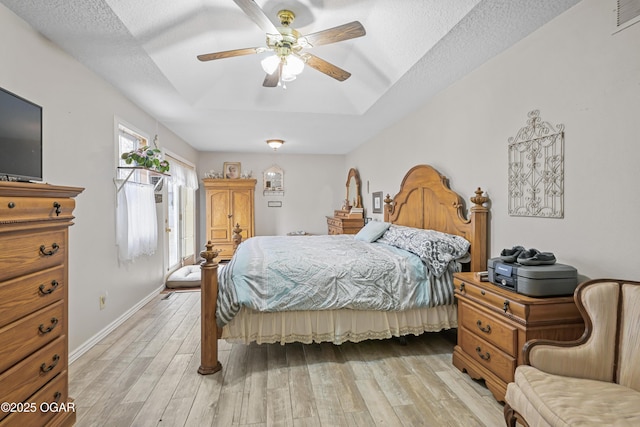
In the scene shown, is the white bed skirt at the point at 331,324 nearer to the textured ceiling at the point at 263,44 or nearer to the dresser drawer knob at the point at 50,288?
the dresser drawer knob at the point at 50,288

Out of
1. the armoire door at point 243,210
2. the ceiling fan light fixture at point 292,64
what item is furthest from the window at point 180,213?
the ceiling fan light fixture at point 292,64

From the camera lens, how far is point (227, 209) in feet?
20.6

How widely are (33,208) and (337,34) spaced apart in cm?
185

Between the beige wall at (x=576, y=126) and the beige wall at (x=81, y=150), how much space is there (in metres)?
3.30

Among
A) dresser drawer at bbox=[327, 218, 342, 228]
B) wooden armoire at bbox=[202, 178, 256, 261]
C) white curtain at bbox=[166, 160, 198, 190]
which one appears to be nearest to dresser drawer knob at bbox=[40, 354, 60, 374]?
white curtain at bbox=[166, 160, 198, 190]

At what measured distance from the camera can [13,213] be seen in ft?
3.89

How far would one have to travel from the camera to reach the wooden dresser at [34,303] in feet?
3.85

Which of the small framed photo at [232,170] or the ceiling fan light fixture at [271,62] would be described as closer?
the ceiling fan light fixture at [271,62]

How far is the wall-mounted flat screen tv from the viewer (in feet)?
4.68

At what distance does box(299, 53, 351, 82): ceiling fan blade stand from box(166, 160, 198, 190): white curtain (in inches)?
127

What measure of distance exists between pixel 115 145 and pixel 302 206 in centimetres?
441

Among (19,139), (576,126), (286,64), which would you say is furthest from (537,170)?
(19,139)

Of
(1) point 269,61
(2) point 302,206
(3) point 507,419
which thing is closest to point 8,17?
(1) point 269,61

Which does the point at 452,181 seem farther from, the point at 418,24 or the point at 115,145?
the point at 115,145
